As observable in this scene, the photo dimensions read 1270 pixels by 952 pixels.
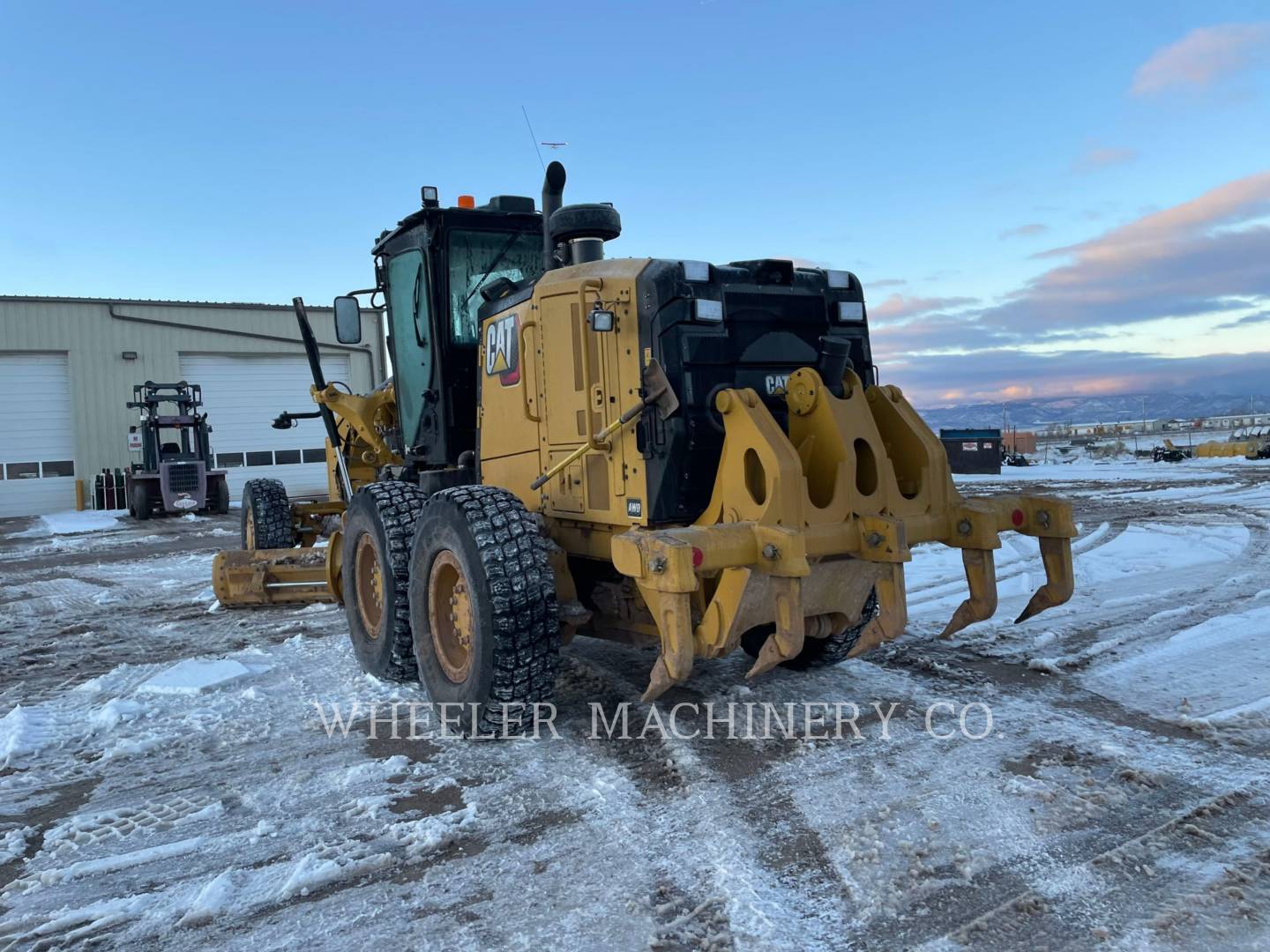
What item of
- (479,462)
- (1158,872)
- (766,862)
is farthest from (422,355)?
(1158,872)

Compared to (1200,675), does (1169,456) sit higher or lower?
higher

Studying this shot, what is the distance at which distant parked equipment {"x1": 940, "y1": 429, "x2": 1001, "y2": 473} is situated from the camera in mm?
26250

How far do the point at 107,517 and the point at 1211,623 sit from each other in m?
22.3

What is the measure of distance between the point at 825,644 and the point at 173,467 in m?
19.4

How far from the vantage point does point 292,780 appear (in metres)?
3.91

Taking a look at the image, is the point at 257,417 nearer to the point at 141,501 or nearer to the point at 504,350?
the point at 141,501

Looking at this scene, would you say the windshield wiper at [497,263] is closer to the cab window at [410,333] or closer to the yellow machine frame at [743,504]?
the cab window at [410,333]

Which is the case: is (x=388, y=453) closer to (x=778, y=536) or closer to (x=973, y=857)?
(x=778, y=536)

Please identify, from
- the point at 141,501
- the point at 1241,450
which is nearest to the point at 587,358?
the point at 141,501

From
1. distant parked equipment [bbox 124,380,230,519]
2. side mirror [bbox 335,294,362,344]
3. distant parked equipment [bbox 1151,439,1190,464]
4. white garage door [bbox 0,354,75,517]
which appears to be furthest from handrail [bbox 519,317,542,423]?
distant parked equipment [bbox 1151,439,1190,464]

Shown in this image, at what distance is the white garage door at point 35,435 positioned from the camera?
23969mm

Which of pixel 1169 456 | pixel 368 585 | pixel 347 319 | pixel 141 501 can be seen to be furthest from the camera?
pixel 1169 456

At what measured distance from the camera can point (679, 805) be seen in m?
3.51

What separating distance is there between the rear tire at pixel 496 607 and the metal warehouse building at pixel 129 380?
751 inches
